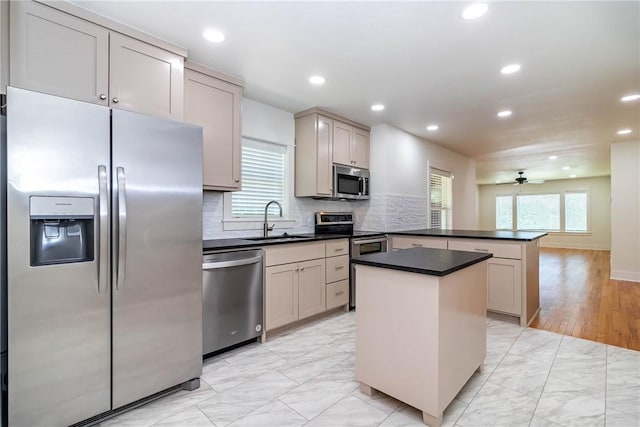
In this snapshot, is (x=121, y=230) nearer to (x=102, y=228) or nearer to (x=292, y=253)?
(x=102, y=228)

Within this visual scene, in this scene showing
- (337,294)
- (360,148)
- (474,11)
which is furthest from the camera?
(360,148)

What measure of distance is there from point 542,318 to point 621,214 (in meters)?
3.55

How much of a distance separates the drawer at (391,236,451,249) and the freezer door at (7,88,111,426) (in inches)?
124

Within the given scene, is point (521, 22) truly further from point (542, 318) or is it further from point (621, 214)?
point (621, 214)

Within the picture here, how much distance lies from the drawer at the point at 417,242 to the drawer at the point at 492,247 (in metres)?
0.13

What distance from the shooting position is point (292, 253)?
310 cm

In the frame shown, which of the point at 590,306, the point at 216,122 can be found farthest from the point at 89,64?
the point at 590,306

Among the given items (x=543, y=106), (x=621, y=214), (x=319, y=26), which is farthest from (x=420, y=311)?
(x=621, y=214)

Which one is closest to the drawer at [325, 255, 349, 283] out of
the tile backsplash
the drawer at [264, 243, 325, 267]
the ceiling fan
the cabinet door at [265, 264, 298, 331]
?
the drawer at [264, 243, 325, 267]

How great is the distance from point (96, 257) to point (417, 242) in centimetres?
335

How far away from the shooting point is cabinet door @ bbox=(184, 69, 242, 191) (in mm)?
2699

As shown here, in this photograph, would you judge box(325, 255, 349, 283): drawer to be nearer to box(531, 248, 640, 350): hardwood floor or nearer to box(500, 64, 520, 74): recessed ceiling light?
box(531, 248, 640, 350): hardwood floor

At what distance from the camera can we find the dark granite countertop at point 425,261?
169cm

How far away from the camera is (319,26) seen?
2.17m
